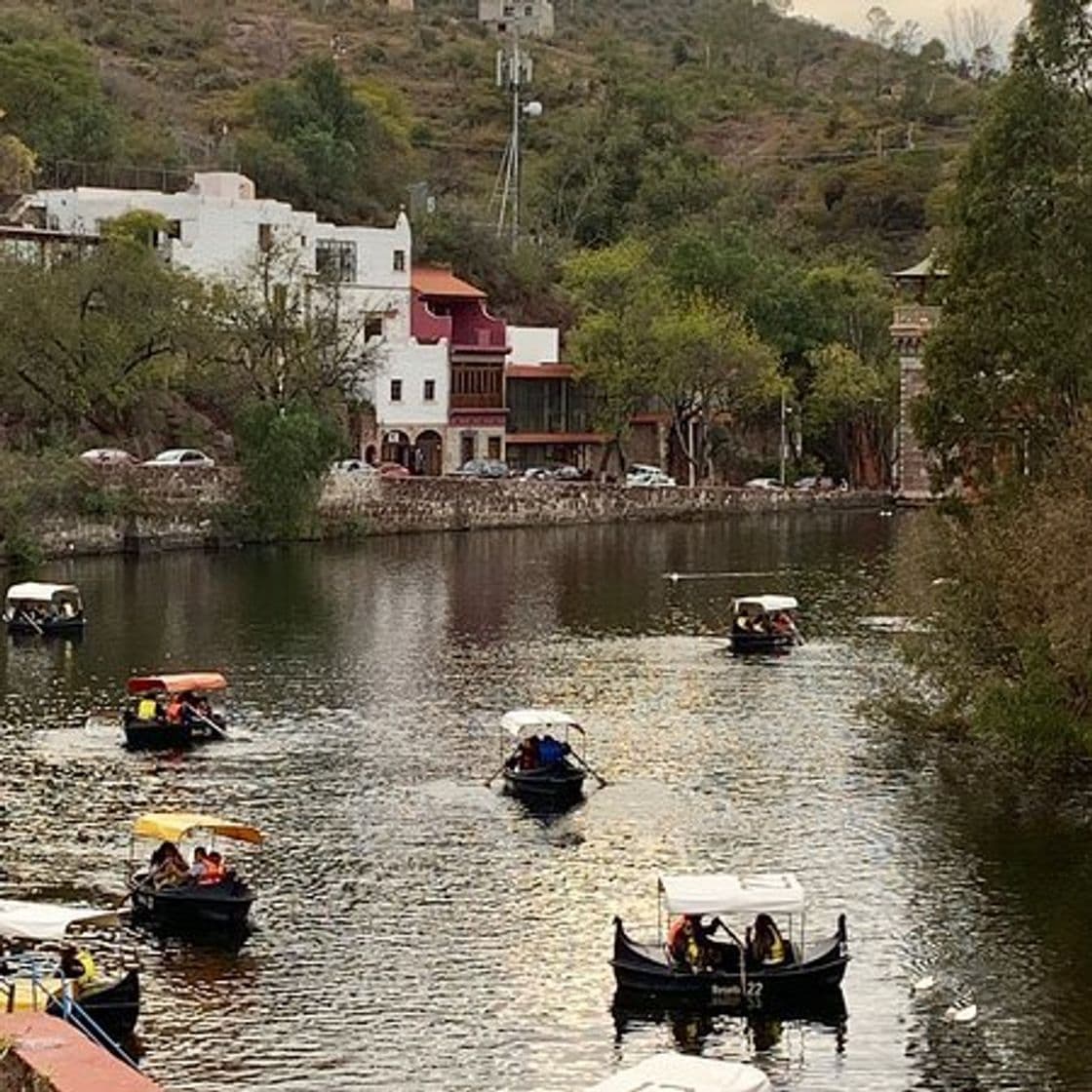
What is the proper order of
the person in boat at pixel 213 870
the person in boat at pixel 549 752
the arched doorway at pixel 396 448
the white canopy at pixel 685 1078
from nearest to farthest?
the white canopy at pixel 685 1078 → the person in boat at pixel 213 870 → the person in boat at pixel 549 752 → the arched doorway at pixel 396 448

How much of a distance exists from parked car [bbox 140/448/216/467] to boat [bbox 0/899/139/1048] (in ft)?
269

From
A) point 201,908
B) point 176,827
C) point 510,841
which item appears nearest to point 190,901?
point 201,908

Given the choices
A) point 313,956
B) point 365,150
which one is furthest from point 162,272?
point 313,956

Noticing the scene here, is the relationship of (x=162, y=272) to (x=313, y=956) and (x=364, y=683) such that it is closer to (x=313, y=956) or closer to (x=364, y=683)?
(x=364, y=683)

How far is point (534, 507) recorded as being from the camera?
485ft

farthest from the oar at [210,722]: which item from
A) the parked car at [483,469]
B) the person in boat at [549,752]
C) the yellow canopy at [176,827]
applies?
the parked car at [483,469]

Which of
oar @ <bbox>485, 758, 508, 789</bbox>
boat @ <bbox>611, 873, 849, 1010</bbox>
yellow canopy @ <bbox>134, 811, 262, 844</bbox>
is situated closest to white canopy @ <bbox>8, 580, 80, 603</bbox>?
oar @ <bbox>485, 758, 508, 789</bbox>

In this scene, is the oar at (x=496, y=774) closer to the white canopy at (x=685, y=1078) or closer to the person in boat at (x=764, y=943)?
the person in boat at (x=764, y=943)

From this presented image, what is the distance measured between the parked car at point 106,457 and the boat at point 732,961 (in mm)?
81668

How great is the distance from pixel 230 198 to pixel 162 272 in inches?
752

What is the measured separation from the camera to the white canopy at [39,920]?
154ft

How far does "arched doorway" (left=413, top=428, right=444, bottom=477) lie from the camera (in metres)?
161

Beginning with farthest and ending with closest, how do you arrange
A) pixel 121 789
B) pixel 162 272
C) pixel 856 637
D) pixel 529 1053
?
1. pixel 162 272
2. pixel 856 637
3. pixel 121 789
4. pixel 529 1053

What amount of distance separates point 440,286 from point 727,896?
4778 inches
